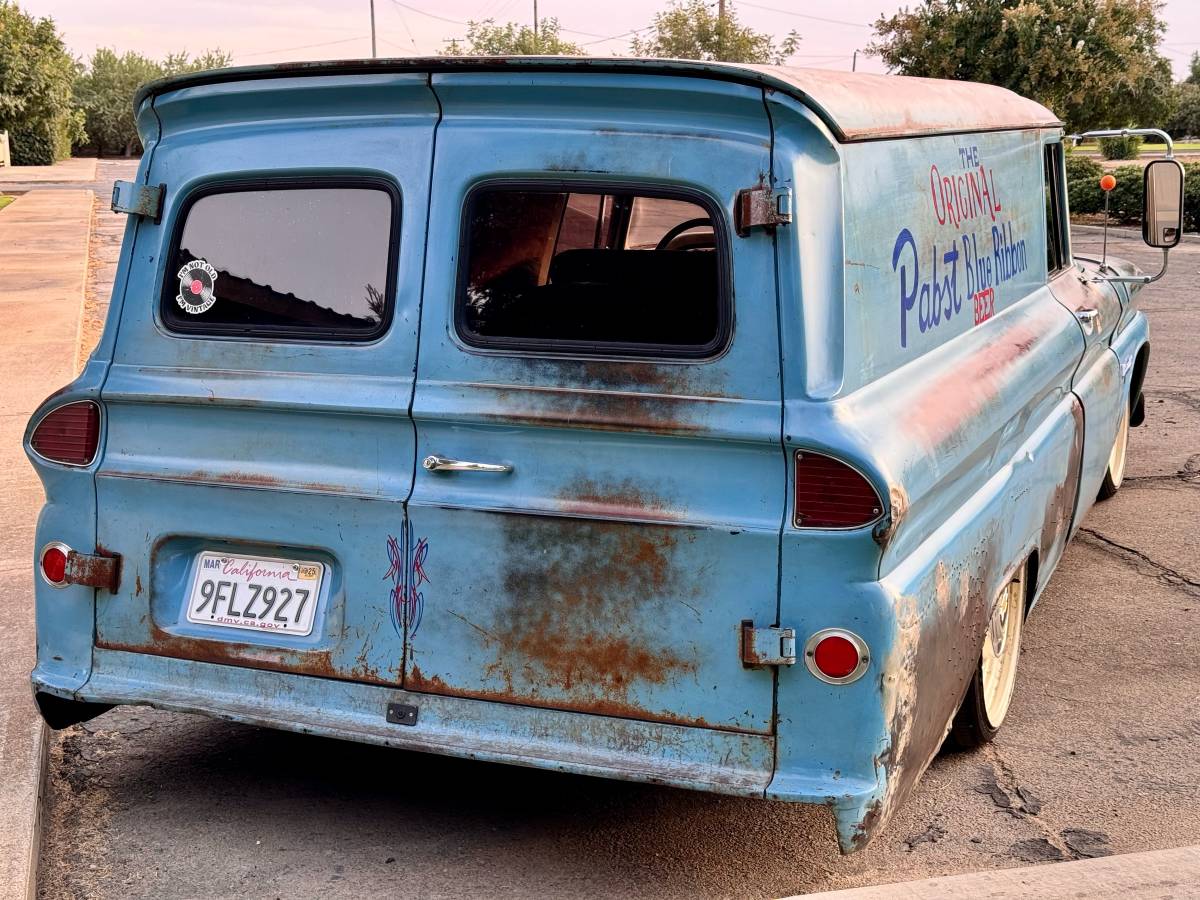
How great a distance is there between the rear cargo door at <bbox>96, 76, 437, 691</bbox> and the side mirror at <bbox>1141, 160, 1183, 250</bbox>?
11.2 feet

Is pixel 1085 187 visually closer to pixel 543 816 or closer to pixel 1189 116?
pixel 543 816

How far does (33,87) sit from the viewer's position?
1607 inches

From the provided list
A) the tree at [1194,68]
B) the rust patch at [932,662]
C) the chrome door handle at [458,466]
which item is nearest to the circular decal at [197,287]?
the chrome door handle at [458,466]

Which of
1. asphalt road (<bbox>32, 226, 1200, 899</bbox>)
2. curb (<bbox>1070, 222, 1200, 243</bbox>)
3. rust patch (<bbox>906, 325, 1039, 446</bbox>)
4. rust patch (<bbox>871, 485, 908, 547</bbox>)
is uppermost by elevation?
curb (<bbox>1070, 222, 1200, 243</bbox>)

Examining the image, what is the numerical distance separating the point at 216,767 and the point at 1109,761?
263 centimetres

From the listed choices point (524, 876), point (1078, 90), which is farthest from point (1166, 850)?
point (1078, 90)

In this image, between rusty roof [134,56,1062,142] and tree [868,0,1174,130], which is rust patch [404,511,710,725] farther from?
tree [868,0,1174,130]

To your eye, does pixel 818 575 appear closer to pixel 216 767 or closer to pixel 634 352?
pixel 634 352

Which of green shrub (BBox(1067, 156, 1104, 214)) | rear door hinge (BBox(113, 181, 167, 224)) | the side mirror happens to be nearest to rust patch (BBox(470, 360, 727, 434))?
rear door hinge (BBox(113, 181, 167, 224))

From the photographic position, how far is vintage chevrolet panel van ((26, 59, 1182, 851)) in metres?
2.90

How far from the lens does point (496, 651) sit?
3129mm

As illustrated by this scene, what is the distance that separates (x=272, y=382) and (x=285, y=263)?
12.3 inches

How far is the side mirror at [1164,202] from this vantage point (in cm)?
529

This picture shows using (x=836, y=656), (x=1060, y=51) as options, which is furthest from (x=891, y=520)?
(x=1060, y=51)
